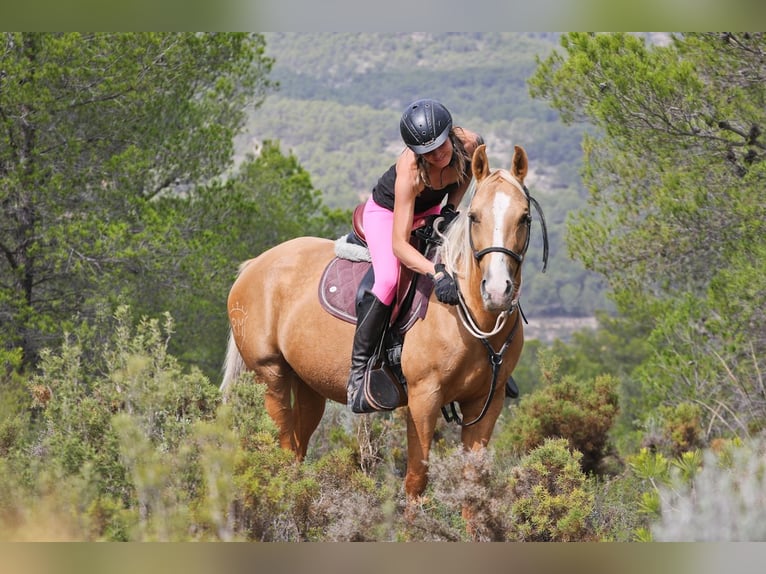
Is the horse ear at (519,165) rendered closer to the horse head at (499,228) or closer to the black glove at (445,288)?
the horse head at (499,228)

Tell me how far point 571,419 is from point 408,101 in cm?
5821

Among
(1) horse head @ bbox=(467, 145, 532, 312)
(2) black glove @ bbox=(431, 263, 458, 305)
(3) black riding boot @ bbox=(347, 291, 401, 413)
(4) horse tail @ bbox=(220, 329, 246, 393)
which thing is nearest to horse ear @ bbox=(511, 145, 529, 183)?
(1) horse head @ bbox=(467, 145, 532, 312)

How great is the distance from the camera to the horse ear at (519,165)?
17.2 feet

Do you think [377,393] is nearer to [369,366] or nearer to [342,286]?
[369,366]

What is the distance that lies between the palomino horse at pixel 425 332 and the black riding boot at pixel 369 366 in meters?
0.17

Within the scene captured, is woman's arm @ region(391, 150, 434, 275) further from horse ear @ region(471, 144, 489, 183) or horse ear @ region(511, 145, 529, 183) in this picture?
horse ear @ region(511, 145, 529, 183)

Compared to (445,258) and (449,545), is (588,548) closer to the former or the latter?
(449,545)

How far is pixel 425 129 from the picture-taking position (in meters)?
5.38

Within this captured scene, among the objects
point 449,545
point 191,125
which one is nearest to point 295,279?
point 449,545

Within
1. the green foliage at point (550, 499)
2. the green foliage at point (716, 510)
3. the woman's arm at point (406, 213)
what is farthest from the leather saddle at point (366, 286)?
the green foliage at point (716, 510)

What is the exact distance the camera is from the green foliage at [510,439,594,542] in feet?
17.9

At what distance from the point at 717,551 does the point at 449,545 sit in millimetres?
1226

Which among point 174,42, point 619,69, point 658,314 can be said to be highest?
point 619,69

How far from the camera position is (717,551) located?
4.33 metres
